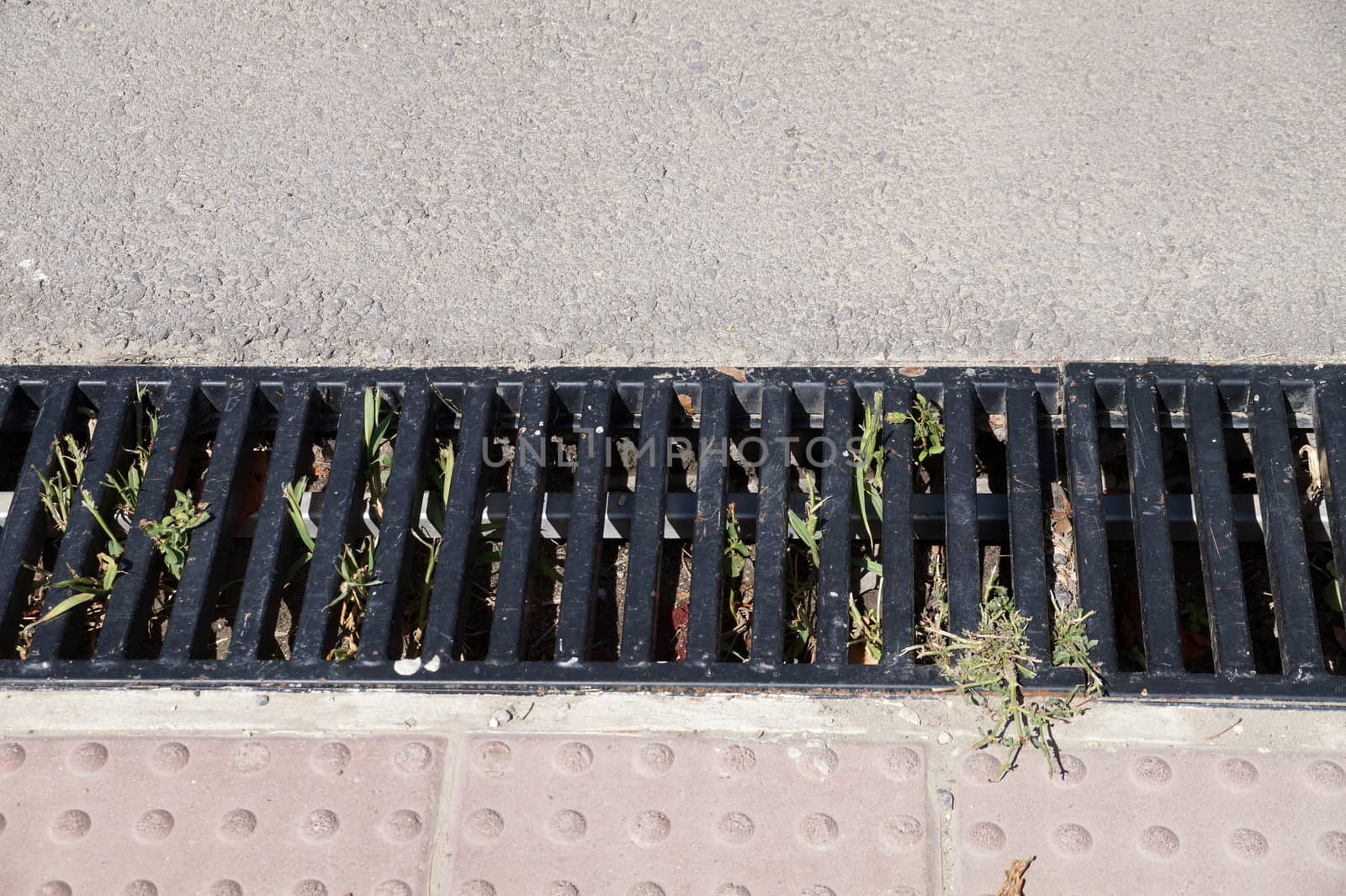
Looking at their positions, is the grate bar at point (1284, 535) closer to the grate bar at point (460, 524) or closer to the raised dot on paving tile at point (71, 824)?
the grate bar at point (460, 524)

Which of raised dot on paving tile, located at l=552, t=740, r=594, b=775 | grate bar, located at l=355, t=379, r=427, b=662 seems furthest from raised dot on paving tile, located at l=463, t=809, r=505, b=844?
grate bar, located at l=355, t=379, r=427, b=662

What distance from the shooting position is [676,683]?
1862 mm

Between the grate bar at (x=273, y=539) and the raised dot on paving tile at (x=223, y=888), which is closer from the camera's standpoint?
the raised dot on paving tile at (x=223, y=888)

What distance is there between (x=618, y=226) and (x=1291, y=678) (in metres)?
1.61

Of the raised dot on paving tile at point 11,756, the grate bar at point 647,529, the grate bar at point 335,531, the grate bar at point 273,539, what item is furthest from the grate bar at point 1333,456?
the raised dot on paving tile at point 11,756

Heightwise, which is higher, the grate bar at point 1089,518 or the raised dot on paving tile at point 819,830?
the grate bar at point 1089,518

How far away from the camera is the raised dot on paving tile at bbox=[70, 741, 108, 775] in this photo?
1.81 meters

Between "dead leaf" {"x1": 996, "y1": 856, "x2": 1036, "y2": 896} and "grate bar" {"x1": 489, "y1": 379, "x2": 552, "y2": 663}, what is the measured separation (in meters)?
0.81

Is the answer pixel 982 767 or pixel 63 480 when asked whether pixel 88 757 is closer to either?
pixel 63 480

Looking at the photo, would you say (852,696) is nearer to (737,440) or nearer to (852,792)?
(852,792)

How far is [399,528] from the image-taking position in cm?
206

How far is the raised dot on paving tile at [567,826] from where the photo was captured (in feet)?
5.62

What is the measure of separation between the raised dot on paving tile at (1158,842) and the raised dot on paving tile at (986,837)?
A: 19 cm

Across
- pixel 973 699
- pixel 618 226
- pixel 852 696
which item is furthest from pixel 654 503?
pixel 618 226
